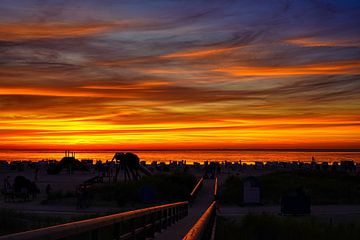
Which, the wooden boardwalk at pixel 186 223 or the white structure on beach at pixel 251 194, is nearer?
the wooden boardwalk at pixel 186 223

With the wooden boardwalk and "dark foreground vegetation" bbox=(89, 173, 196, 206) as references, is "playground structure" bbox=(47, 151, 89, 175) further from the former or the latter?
the wooden boardwalk

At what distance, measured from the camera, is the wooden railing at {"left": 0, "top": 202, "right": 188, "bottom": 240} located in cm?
583

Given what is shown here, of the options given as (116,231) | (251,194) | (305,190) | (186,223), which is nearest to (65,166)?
(305,190)

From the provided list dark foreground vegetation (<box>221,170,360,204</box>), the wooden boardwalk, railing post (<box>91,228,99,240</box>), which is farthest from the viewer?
dark foreground vegetation (<box>221,170,360,204</box>)

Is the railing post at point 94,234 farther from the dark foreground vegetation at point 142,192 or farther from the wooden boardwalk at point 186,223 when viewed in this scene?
the dark foreground vegetation at point 142,192

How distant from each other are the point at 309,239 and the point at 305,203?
10401mm

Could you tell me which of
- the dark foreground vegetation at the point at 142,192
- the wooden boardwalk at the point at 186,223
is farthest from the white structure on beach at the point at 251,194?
the dark foreground vegetation at the point at 142,192

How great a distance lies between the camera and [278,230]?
71.5 feet

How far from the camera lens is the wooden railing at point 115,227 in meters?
5.83

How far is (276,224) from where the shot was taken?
73.9 feet

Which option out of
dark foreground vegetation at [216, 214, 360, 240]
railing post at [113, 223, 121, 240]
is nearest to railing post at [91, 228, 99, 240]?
railing post at [113, 223, 121, 240]

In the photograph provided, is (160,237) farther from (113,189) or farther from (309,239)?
(113,189)

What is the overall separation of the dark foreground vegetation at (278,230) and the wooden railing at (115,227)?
6.93 ft

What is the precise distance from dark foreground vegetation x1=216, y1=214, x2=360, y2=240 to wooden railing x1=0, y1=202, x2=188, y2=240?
211 cm
